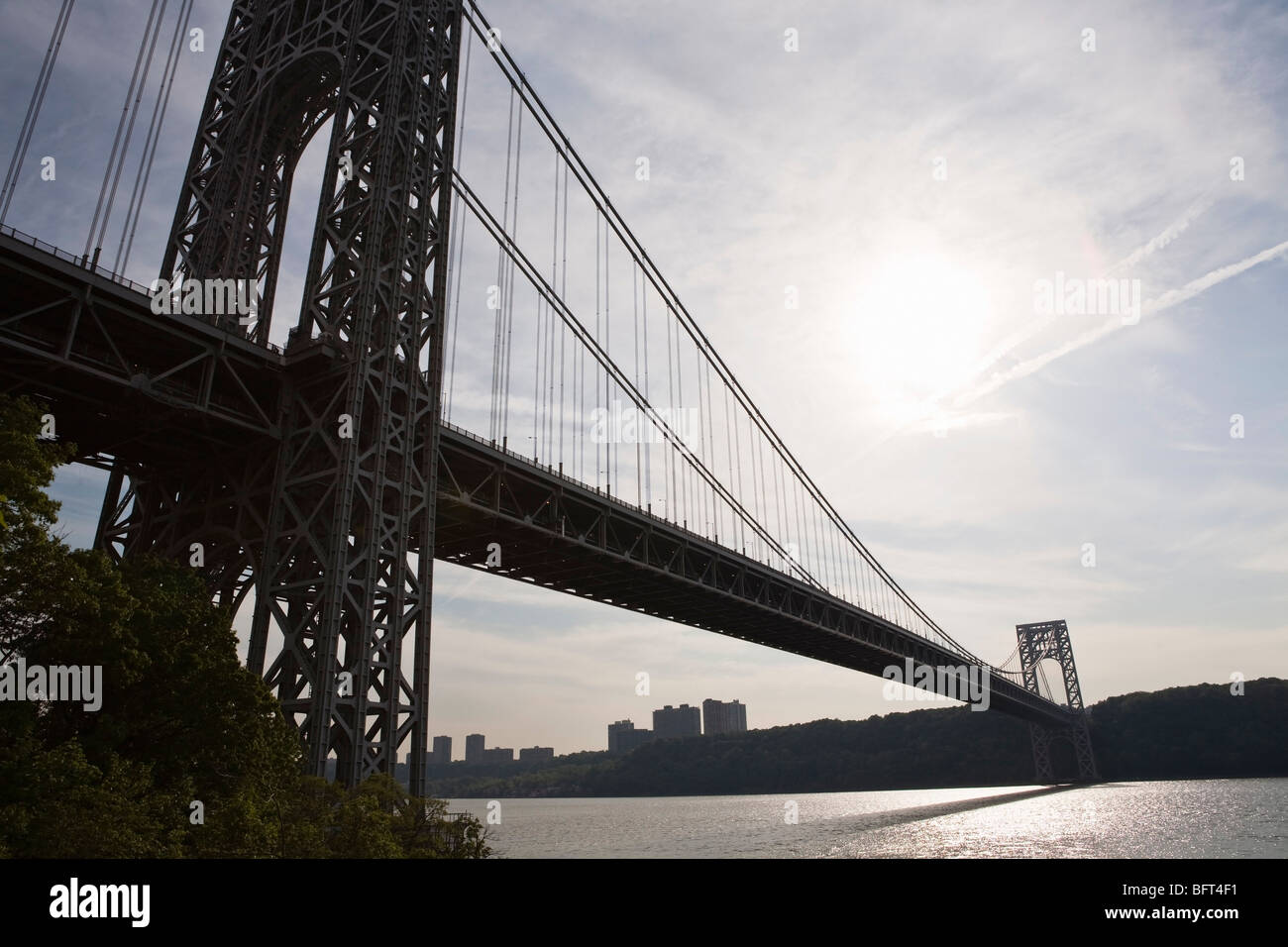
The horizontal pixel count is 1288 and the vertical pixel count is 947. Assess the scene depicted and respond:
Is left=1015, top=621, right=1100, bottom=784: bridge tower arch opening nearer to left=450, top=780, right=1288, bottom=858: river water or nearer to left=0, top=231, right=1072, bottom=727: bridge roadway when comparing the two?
left=450, top=780, right=1288, bottom=858: river water

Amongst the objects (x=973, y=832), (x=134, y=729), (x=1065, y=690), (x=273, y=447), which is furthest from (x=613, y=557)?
(x=1065, y=690)

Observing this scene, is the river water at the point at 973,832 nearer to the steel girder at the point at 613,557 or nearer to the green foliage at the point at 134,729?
the green foliage at the point at 134,729

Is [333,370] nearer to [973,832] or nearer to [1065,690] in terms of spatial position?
[973,832]

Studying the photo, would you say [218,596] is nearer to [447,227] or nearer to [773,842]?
[447,227]

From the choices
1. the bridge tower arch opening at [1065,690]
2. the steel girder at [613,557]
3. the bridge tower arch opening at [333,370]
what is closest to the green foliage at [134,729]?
the bridge tower arch opening at [333,370]

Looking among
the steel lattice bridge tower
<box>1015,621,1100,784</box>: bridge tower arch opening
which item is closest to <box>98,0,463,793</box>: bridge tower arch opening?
the steel lattice bridge tower
